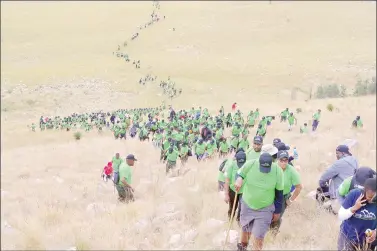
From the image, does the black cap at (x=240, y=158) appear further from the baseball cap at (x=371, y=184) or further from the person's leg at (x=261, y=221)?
the baseball cap at (x=371, y=184)

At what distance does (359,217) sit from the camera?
4844mm

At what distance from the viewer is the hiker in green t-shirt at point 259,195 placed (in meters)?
5.60

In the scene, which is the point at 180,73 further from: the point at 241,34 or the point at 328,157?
the point at 328,157

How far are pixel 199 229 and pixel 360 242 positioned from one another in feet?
8.12

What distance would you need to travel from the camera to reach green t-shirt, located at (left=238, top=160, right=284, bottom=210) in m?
5.60

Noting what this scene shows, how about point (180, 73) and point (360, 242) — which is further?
point (180, 73)

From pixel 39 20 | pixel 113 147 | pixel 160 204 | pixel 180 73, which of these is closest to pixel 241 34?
pixel 180 73

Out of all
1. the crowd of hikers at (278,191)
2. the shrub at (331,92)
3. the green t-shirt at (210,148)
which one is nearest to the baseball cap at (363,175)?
the crowd of hikers at (278,191)

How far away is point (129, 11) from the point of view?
108 meters

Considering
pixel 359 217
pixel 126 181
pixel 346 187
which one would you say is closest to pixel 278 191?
pixel 346 187

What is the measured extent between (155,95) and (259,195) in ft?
176

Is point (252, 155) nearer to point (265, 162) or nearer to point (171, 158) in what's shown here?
point (265, 162)

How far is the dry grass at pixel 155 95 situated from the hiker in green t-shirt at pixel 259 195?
662mm

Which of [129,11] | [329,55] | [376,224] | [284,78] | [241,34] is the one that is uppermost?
[129,11]
